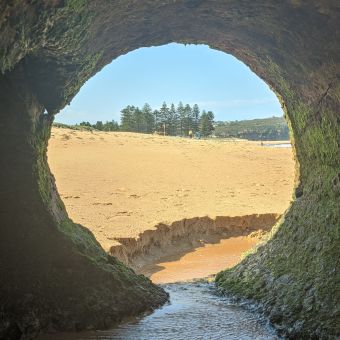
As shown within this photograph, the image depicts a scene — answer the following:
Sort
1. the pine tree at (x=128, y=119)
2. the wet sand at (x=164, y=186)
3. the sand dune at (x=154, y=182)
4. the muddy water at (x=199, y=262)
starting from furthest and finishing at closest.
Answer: the pine tree at (x=128, y=119) → the sand dune at (x=154, y=182) → the wet sand at (x=164, y=186) → the muddy water at (x=199, y=262)

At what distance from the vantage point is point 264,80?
6.95 meters

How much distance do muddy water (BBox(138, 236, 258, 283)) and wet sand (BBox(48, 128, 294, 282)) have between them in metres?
0.02

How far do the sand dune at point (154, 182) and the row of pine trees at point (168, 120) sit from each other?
108 ft

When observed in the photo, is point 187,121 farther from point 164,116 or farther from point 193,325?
point 193,325

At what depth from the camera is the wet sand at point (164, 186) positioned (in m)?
11.4

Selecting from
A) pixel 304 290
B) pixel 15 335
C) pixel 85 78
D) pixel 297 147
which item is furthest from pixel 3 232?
pixel 297 147

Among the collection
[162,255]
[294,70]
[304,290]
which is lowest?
[162,255]

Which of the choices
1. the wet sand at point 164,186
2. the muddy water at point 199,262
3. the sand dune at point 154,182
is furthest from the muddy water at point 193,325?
the sand dune at point 154,182

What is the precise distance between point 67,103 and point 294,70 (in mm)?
2677

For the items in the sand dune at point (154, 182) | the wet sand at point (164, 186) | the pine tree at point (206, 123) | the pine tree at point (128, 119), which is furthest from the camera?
the pine tree at point (206, 123)

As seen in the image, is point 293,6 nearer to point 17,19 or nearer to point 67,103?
point 17,19

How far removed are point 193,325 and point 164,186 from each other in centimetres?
1289

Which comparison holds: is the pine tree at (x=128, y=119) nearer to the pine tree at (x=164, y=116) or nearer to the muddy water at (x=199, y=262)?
the pine tree at (x=164, y=116)

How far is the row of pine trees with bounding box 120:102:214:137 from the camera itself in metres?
65.9
